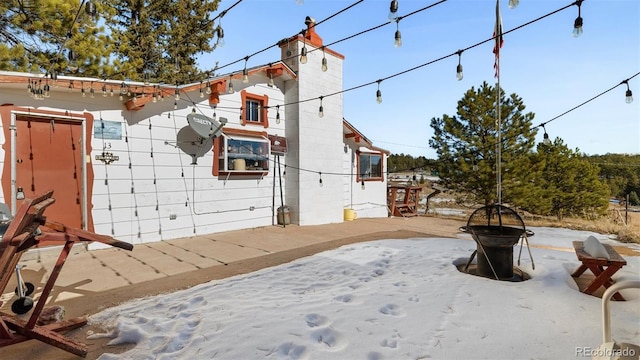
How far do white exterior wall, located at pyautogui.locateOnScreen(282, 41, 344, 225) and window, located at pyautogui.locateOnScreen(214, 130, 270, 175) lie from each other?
3.42 feet

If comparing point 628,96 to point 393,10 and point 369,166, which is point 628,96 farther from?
point 369,166

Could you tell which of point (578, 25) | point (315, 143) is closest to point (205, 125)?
point (315, 143)

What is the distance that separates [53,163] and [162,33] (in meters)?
12.6

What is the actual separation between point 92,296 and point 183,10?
16.3 m

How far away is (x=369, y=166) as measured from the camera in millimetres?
13297

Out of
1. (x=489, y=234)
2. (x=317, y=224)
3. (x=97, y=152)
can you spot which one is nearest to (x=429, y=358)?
(x=489, y=234)

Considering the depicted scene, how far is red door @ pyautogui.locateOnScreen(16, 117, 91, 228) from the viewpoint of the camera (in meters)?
5.64

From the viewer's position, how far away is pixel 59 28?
8305mm

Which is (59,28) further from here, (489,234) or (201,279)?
Answer: (489,234)

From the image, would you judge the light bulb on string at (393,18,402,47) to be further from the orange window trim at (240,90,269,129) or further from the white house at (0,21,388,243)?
the orange window trim at (240,90,269,129)

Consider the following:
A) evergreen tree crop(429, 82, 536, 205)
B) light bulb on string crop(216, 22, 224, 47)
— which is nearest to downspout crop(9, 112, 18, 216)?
light bulb on string crop(216, 22, 224, 47)

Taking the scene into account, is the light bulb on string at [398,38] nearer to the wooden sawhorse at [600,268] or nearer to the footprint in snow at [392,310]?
the footprint in snow at [392,310]

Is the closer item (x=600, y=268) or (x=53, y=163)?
(x=600, y=268)

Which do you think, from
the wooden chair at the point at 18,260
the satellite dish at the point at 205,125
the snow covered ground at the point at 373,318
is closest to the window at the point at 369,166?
the satellite dish at the point at 205,125
